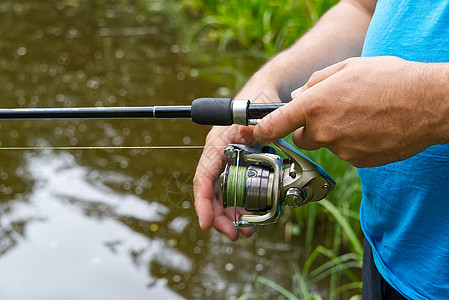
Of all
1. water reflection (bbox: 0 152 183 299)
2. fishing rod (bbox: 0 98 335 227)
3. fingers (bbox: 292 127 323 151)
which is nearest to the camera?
fingers (bbox: 292 127 323 151)

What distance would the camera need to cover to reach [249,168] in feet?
4.06

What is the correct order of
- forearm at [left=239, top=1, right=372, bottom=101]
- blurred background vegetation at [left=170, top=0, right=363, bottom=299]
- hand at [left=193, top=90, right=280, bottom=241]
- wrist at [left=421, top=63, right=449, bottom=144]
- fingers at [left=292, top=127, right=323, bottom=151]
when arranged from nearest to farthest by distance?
1. wrist at [left=421, top=63, right=449, bottom=144]
2. fingers at [left=292, top=127, right=323, bottom=151]
3. hand at [left=193, top=90, right=280, bottom=241]
4. forearm at [left=239, top=1, right=372, bottom=101]
5. blurred background vegetation at [left=170, top=0, right=363, bottom=299]

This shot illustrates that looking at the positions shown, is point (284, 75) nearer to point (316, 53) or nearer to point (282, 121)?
point (316, 53)

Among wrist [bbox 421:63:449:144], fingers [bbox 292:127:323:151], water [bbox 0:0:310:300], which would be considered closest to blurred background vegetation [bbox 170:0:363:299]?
water [bbox 0:0:310:300]

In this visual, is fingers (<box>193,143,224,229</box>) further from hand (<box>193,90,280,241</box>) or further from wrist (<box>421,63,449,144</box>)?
wrist (<box>421,63,449,144</box>)

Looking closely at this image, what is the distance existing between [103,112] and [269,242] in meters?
2.07

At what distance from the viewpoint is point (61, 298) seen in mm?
2697

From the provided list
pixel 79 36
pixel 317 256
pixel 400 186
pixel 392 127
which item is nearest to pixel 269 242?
pixel 317 256

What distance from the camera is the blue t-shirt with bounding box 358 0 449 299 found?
3.44 feet

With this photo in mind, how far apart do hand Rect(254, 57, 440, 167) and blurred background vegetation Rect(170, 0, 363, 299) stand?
1387 millimetres

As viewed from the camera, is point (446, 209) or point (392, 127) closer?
point (392, 127)

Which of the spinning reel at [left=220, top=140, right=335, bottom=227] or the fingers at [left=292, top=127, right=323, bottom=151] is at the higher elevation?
the fingers at [left=292, top=127, right=323, bottom=151]

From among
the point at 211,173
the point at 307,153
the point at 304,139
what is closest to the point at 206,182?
the point at 211,173

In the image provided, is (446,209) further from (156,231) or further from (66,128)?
(66,128)
